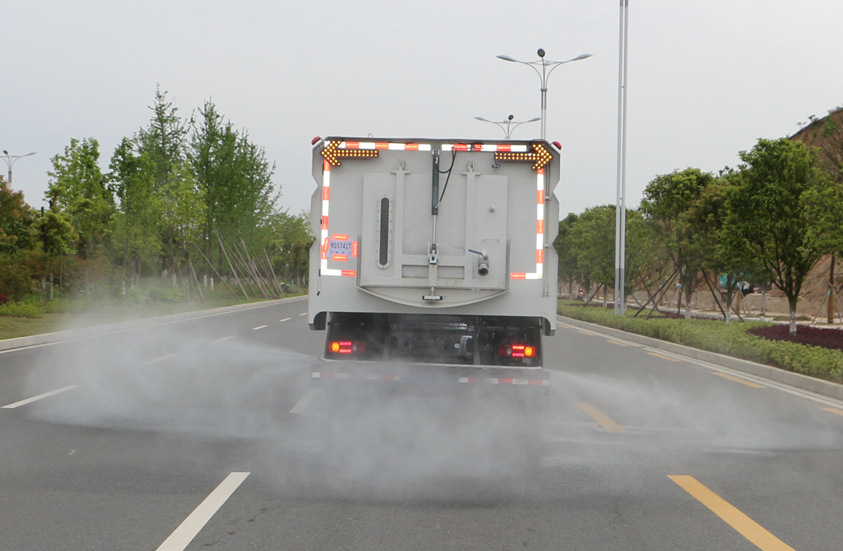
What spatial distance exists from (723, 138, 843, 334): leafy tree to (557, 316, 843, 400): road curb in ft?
9.29

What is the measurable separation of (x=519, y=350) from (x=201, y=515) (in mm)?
4200

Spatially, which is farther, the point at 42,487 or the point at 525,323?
the point at 525,323

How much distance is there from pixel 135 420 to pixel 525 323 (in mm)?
4007

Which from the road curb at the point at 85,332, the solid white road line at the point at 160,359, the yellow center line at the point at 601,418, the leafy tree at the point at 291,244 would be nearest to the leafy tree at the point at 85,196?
the road curb at the point at 85,332

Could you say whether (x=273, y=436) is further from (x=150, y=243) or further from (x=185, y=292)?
(x=185, y=292)

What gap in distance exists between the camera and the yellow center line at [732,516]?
4.32 m

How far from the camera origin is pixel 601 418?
848cm

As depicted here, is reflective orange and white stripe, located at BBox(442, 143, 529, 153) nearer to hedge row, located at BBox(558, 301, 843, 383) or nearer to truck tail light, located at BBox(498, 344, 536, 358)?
truck tail light, located at BBox(498, 344, 536, 358)

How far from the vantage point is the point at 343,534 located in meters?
4.38

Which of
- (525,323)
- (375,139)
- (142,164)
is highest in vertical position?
(142,164)

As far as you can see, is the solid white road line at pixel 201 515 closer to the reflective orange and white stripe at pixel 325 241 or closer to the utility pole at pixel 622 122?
the reflective orange and white stripe at pixel 325 241

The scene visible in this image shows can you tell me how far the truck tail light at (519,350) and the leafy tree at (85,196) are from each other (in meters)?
27.9

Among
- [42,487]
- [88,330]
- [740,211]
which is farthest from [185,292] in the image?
[42,487]

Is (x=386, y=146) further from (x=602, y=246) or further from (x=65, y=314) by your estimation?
(x=602, y=246)
